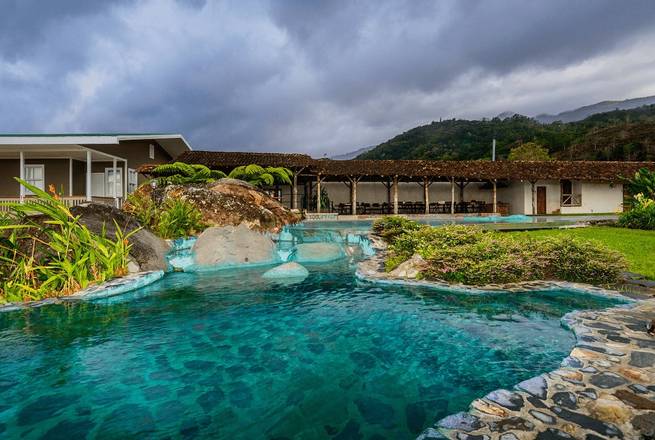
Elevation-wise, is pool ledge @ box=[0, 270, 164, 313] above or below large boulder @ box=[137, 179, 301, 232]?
below

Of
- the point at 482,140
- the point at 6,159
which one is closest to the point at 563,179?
the point at 6,159

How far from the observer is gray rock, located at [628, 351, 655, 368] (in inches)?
121

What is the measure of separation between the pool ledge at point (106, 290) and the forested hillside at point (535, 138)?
1840 inches

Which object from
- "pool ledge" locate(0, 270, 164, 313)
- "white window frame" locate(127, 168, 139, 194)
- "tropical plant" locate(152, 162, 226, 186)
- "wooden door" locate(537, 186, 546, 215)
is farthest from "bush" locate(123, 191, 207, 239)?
A: "wooden door" locate(537, 186, 546, 215)

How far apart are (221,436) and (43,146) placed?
1570 cm

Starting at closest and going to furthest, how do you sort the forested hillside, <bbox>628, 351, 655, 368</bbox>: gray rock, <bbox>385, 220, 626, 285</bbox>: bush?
<bbox>628, 351, 655, 368</bbox>: gray rock < <bbox>385, 220, 626, 285</bbox>: bush < the forested hillside

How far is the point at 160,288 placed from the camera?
668cm

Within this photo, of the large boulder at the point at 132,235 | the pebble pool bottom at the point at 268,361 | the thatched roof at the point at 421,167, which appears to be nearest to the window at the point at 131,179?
the thatched roof at the point at 421,167

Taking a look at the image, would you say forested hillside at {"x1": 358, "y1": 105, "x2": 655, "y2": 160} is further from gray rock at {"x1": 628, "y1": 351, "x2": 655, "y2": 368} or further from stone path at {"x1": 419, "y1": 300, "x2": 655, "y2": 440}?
stone path at {"x1": 419, "y1": 300, "x2": 655, "y2": 440}

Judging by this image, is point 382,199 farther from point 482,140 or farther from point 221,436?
point 482,140

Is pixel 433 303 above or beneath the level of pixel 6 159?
beneath

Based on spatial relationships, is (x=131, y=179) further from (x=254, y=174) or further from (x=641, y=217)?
(x=641, y=217)

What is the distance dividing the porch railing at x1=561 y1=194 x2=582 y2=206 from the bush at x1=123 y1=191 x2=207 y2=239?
26.1 meters

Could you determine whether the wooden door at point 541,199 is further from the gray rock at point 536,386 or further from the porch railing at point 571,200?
the gray rock at point 536,386
